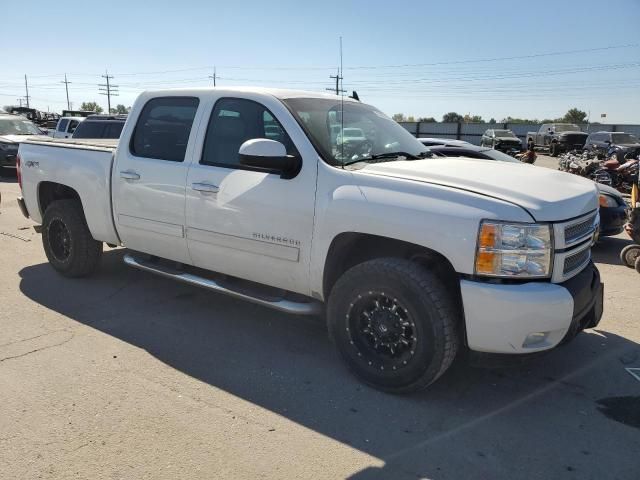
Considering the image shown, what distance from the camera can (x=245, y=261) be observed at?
13.4 feet

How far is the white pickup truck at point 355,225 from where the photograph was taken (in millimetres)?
3072

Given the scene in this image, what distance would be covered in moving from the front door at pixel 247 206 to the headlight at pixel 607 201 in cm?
572

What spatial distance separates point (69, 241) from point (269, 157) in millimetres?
2994

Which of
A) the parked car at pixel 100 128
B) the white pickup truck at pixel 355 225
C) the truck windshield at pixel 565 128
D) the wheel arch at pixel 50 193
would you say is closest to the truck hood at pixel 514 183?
the white pickup truck at pixel 355 225

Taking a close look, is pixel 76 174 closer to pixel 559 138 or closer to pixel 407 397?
pixel 407 397

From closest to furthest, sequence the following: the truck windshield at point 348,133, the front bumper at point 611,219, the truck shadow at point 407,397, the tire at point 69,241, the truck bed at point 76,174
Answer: the truck shadow at point 407,397, the truck windshield at point 348,133, the truck bed at point 76,174, the tire at point 69,241, the front bumper at point 611,219

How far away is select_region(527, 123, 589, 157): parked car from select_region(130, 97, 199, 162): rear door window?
26410 millimetres

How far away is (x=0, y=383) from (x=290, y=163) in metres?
2.42

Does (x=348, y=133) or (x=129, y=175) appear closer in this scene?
(x=348, y=133)

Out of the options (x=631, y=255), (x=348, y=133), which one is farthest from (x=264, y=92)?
(x=631, y=255)

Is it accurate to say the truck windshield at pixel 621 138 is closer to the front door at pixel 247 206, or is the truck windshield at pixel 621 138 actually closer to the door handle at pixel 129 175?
the front door at pixel 247 206

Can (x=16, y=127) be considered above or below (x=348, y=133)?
below

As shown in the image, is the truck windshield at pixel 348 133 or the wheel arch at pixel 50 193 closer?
the truck windshield at pixel 348 133

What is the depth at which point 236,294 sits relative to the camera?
13.7 ft
